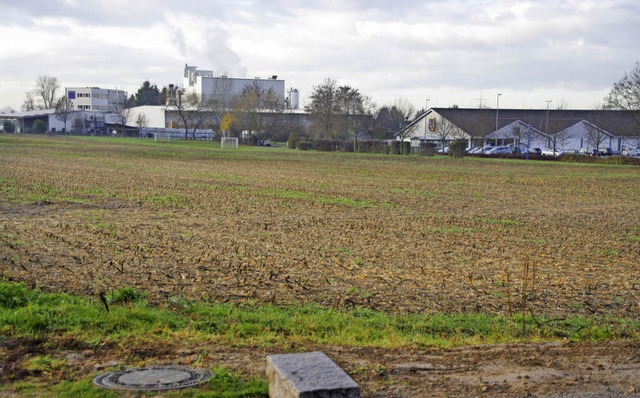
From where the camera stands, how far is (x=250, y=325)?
9.63 m

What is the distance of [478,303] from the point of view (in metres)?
11.6

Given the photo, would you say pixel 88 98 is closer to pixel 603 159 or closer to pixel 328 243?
pixel 603 159

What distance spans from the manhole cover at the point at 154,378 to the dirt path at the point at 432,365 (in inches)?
9.6

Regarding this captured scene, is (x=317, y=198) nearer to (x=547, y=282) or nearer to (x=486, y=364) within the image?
(x=547, y=282)

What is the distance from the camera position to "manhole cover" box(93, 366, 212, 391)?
7046 mm

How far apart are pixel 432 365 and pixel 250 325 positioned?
2.57 meters

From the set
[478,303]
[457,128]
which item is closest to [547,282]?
[478,303]

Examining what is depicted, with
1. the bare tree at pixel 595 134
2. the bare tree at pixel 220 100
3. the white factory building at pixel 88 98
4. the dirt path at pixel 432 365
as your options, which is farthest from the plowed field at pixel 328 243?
the white factory building at pixel 88 98

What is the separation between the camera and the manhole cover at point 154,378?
23.1 ft

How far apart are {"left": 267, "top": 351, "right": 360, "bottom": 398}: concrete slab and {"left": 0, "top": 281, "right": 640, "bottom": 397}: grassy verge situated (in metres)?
1.67

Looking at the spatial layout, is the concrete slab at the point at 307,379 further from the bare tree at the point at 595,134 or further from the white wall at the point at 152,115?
the white wall at the point at 152,115

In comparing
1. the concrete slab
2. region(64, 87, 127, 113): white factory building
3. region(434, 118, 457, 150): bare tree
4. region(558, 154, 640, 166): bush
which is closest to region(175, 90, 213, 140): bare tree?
region(434, 118, 457, 150): bare tree

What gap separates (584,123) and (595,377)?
10171 cm

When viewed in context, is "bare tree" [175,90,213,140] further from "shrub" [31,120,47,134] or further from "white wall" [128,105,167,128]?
"shrub" [31,120,47,134]
